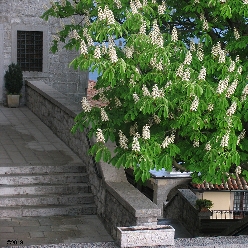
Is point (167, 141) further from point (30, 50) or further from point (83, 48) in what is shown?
point (30, 50)

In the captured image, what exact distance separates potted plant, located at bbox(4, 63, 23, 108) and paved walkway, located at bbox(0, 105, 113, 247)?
966mm

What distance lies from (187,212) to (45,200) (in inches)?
268

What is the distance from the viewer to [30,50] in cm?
2319

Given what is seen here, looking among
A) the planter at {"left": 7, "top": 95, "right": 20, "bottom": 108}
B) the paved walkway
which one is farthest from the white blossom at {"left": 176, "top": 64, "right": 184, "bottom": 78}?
the planter at {"left": 7, "top": 95, "right": 20, "bottom": 108}

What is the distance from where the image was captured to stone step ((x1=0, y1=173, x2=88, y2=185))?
43.3ft

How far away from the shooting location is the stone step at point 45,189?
12.9m

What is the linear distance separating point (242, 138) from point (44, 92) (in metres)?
9.73

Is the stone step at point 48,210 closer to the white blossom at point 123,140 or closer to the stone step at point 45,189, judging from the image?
the stone step at point 45,189

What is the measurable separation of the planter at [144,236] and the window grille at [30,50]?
48.8 feet

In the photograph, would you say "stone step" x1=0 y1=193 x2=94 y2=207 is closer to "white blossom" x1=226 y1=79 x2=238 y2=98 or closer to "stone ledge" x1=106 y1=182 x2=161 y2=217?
"stone ledge" x1=106 y1=182 x2=161 y2=217

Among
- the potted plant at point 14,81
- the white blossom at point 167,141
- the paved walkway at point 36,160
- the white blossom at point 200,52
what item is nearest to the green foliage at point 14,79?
the potted plant at point 14,81

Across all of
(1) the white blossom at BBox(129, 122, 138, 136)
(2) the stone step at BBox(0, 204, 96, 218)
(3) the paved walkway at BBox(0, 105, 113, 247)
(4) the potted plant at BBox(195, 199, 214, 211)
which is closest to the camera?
(1) the white blossom at BBox(129, 122, 138, 136)

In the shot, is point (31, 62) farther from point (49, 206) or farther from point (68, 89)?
point (49, 206)

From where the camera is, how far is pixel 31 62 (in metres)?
23.3
